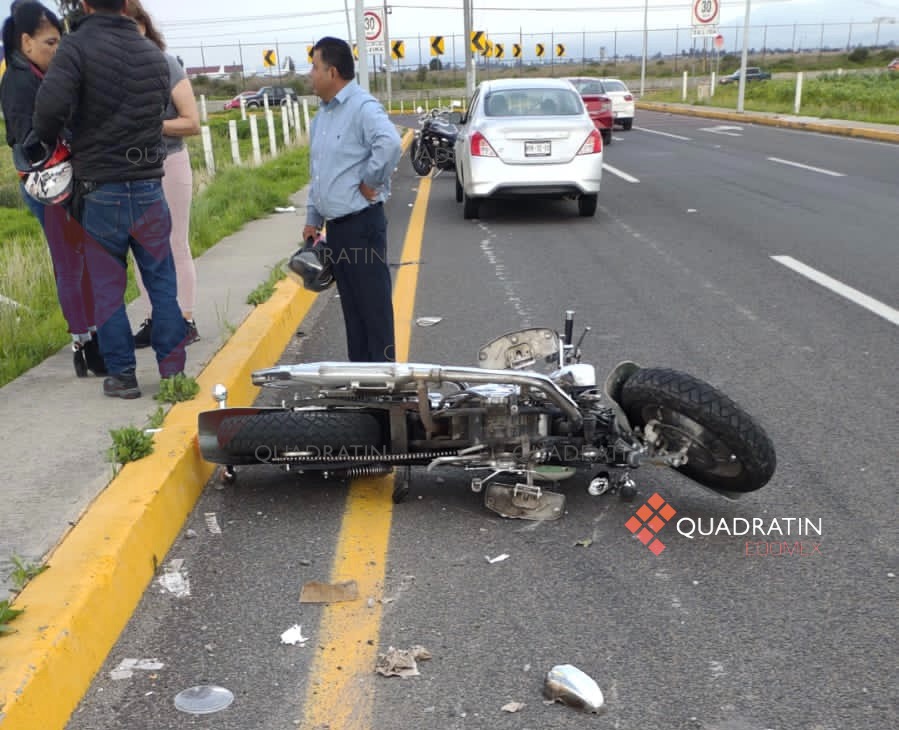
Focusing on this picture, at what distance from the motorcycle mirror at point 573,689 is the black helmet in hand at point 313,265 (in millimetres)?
2603

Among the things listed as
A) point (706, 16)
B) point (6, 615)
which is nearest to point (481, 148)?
point (6, 615)

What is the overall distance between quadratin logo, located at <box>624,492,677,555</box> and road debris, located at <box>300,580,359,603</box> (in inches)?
42.3

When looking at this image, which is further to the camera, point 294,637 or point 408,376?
point 408,376

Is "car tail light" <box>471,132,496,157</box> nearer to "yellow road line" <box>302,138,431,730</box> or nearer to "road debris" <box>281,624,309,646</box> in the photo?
"yellow road line" <box>302,138,431,730</box>

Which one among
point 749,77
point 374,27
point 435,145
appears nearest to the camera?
point 435,145

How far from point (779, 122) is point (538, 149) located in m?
19.5

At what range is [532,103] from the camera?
39.4ft

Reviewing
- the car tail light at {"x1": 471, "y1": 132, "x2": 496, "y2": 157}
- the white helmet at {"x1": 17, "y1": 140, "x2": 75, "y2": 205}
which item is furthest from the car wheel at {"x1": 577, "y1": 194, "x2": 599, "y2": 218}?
the white helmet at {"x1": 17, "y1": 140, "x2": 75, "y2": 205}

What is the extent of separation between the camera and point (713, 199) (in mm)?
12859

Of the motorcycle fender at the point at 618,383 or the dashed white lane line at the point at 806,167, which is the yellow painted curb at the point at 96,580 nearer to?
the motorcycle fender at the point at 618,383

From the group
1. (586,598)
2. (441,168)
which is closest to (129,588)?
(586,598)

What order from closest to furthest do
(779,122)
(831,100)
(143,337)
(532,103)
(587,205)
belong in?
(143,337), (587,205), (532,103), (779,122), (831,100)

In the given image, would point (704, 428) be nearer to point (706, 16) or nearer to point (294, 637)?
point (294, 637)

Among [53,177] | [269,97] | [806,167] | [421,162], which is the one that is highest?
[53,177]
